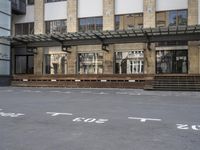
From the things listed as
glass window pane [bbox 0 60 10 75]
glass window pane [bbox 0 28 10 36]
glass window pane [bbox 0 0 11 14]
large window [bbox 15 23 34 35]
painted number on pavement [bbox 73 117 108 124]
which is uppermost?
glass window pane [bbox 0 0 11 14]

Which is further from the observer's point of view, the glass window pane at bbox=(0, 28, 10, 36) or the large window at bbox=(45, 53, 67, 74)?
the large window at bbox=(45, 53, 67, 74)

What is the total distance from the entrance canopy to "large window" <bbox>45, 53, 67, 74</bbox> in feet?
9.13

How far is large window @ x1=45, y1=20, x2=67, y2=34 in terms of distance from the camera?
34469mm

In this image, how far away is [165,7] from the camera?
1197 inches

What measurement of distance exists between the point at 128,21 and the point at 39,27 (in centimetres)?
1051

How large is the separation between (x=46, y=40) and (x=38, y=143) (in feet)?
86.1

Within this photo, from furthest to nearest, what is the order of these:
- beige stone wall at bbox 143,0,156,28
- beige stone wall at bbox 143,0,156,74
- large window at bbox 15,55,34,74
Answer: large window at bbox 15,55,34,74 → beige stone wall at bbox 143,0,156,28 → beige stone wall at bbox 143,0,156,74

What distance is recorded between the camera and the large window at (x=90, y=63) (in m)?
32.7

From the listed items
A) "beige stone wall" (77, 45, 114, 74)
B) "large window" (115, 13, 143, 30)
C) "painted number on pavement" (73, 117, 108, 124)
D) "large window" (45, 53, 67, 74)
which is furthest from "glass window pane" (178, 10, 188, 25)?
"painted number on pavement" (73, 117, 108, 124)

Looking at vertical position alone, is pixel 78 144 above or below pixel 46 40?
below

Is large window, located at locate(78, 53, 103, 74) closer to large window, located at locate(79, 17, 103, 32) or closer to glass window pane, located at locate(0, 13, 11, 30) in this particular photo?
large window, located at locate(79, 17, 103, 32)

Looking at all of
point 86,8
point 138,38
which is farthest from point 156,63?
point 86,8

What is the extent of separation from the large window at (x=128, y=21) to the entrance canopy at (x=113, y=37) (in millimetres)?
3107

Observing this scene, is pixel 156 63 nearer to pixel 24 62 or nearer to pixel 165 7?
pixel 165 7
